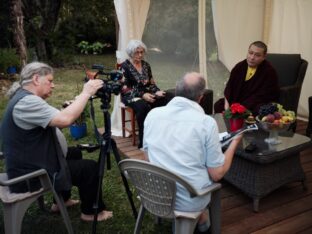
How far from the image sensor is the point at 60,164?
6.42 ft

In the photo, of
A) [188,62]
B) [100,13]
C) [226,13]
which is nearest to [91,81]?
[188,62]

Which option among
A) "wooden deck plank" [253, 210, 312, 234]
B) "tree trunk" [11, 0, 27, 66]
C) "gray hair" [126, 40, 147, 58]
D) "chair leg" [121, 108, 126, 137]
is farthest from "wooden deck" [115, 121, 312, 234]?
"tree trunk" [11, 0, 27, 66]

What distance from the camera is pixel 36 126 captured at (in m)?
1.81

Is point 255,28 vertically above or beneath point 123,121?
above

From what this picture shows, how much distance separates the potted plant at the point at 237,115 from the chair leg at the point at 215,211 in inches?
34.2

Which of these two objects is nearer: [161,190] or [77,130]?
[161,190]

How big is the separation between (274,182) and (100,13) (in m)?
10.2

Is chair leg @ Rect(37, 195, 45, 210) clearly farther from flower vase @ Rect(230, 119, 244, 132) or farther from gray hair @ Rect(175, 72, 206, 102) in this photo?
flower vase @ Rect(230, 119, 244, 132)

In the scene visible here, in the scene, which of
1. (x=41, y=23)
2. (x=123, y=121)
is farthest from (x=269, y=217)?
(x=41, y=23)

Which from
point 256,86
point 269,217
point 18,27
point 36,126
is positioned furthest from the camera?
A: point 18,27

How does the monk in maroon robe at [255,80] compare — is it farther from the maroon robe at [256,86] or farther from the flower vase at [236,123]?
the flower vase at [236,123]

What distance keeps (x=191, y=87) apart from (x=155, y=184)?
0.49 metres

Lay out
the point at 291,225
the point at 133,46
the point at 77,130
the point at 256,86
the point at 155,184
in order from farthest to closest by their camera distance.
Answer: the point at 77,130
the point at 133,46
the point at 256,86
the point at 291,225
the point at 155,184

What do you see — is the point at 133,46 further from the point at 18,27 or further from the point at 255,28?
Answer: the point at 18,27
